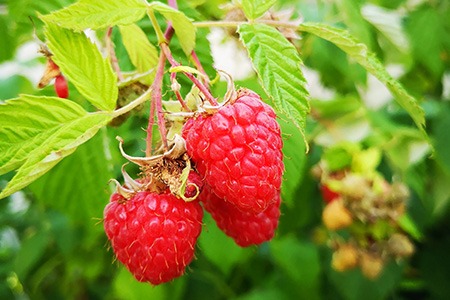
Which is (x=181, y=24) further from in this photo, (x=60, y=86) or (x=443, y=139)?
(x=443, y=139)

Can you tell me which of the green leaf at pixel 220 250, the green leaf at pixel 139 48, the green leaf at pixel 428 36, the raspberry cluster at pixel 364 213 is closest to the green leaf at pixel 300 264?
the raspberry cluster at pixel 364 213

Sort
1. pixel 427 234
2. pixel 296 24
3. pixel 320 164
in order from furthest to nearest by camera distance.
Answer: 1. pixel 427 234
2. pixel 320 164
3. pixel 296 24

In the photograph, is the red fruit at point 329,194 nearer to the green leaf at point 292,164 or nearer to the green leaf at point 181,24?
the green leaf at point 292,164

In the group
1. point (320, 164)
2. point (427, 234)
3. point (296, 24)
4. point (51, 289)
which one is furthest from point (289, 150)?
point (51, 289)

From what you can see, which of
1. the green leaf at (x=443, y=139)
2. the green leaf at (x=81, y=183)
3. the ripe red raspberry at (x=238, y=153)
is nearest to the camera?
the ripe red raspberry at (x=238, y=153)

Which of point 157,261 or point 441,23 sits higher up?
point 157,261

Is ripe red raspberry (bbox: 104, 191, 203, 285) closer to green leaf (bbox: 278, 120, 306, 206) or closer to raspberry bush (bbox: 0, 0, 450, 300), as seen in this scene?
raspberry bush (bbox: 0, 0, 450, 300)

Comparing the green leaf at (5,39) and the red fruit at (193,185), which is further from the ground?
the red fruit at (193,185)

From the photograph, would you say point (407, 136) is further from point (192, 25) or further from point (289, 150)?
point (192, 25)

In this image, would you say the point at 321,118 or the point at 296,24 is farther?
the point at 321,118
